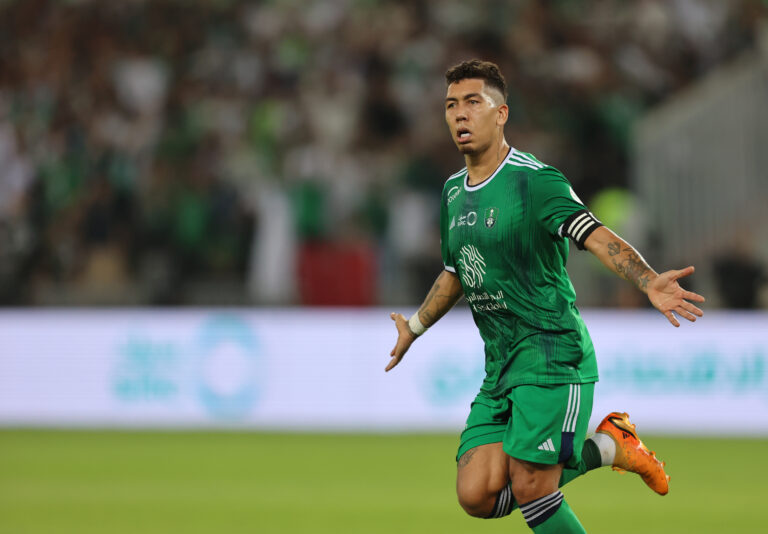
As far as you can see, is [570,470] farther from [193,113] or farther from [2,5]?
[2,5]

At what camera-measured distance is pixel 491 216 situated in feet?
16.7

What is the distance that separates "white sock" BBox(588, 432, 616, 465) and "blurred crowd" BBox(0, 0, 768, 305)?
28.4 feet

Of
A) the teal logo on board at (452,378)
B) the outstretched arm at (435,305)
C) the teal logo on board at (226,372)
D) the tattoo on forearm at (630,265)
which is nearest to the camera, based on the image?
the tattoo on forearm at (630,265)

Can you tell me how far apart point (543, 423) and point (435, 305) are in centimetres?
95

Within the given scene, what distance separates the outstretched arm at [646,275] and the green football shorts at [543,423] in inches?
27.9

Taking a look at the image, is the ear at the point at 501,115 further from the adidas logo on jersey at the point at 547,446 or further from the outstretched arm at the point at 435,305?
the adidas logo on jersey at the point at 547,446

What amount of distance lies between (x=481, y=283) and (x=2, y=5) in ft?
47.3

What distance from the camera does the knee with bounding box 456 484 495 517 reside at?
5117 mm

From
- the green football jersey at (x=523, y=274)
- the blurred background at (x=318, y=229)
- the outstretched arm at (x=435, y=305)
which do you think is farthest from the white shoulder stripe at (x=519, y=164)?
the blurred background at (x=318, y=229)

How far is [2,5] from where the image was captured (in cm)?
1755

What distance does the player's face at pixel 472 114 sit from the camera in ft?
16.6

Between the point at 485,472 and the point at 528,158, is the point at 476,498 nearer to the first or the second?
the point at 485,472

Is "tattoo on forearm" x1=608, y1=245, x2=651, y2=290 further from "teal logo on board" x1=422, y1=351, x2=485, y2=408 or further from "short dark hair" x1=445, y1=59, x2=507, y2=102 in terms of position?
"teal logo on board" x1=422, y1=351, x2=485, y2=408

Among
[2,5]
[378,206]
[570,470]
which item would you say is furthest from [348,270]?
[570,470]
